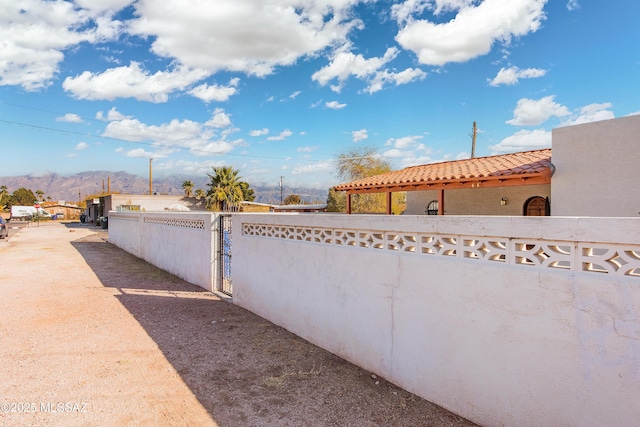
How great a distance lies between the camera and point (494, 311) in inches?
108

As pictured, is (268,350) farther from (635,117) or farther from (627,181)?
(635,117)

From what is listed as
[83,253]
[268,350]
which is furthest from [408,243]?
[83,253]

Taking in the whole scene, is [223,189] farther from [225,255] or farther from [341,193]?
[225,255]

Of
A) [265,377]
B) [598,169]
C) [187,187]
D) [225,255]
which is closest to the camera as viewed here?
[265,377]

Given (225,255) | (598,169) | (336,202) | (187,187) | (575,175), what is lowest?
(225,255)

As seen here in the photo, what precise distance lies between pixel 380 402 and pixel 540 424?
129 cm

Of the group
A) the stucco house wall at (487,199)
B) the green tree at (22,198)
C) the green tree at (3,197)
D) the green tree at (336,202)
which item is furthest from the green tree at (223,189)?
the green tree at (22,198)

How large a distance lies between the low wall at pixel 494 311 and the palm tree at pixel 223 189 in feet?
114

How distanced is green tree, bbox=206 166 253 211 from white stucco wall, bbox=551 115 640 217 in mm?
32932

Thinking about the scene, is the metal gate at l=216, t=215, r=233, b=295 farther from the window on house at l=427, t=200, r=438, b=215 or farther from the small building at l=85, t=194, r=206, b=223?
the small building at l=85, t=194, r=206, b=223

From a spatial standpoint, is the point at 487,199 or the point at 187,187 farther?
the point at 187,187

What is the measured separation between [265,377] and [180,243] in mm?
6436

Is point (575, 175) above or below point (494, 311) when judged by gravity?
above

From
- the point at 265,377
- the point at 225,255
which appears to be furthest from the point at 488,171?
the point at 265,377
